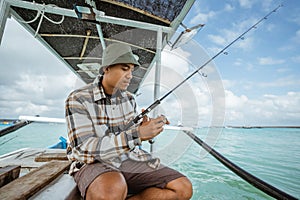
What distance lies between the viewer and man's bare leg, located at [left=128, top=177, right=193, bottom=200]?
109 centimetres

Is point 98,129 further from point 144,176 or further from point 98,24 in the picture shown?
point 98,24

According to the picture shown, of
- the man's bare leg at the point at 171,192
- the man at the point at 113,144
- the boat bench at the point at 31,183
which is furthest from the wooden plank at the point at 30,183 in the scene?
the man's bare leg at the point at 171,192

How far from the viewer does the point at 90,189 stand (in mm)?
850

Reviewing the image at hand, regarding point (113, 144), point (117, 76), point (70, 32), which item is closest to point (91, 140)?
point (113, 144)

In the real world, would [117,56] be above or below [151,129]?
above

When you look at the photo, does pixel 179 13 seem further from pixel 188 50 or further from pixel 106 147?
pixel 106 147

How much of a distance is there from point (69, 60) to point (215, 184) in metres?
4.00

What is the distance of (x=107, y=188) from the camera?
82 cm

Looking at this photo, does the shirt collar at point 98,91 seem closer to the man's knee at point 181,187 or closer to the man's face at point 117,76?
the man's face at point 117,76

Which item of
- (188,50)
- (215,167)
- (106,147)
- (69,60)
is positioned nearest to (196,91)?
(188,50)

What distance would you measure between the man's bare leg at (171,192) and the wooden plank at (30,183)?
547 millimetres

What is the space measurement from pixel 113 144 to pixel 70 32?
2.16m

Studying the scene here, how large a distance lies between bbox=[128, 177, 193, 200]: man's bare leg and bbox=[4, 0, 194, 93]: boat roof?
5.11 feet

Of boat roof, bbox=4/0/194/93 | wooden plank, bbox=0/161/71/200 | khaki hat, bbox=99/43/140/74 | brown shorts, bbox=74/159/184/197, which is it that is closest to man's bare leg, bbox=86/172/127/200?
brown shorts, bbox=74/159/184/197
